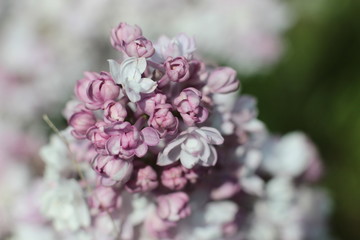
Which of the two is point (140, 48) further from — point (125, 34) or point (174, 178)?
point (174, 178)

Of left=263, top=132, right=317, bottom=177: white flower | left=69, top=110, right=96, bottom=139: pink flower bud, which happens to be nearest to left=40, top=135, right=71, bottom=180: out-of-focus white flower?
left=69, top=110, right=96, bottom=139: pink flower bud

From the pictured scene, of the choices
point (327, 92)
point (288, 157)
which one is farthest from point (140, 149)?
point (327, 92)

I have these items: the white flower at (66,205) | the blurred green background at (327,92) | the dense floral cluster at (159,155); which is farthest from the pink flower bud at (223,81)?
the blurred green background at (327,92)

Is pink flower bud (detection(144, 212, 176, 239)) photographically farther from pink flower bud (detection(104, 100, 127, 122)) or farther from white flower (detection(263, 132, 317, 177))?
white flower (detection(263, 132, 317, 177))

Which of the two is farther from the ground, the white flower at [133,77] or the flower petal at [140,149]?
the white flower at [133,77]

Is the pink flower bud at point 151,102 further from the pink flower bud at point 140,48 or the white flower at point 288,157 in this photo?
the white flower at point 288,157

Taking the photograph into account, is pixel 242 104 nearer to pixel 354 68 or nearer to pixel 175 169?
pixel 175 169
